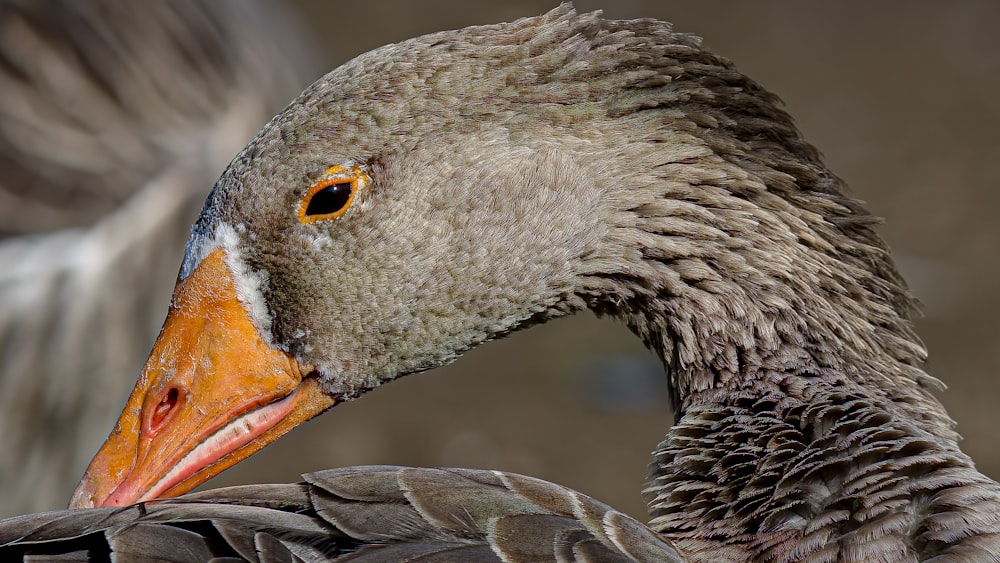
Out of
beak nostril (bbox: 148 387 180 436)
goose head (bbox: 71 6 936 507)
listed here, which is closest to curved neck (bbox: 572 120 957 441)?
goose head (bbox: 71 6 936 507)

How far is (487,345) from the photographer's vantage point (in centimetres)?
805

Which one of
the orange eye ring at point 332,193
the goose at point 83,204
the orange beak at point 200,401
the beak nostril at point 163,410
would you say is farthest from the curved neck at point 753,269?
the goose at point 83,204

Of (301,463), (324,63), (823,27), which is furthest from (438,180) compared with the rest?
(823,27)

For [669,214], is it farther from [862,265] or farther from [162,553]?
[162,553]

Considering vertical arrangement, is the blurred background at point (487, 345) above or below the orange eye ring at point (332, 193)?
above

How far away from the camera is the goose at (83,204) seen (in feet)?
15.5

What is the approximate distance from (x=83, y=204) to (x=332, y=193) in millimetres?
2359

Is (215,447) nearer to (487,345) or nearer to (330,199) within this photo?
(330,199)

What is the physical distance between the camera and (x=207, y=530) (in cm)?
253

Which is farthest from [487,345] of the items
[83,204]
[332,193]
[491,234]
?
[332,193]

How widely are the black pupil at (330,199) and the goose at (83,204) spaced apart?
2.16 meters

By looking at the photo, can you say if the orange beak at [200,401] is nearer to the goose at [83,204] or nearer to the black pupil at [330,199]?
the black pupil at [330,199]

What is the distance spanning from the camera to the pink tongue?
3.08 meters

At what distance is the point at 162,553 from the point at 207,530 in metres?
0.12
